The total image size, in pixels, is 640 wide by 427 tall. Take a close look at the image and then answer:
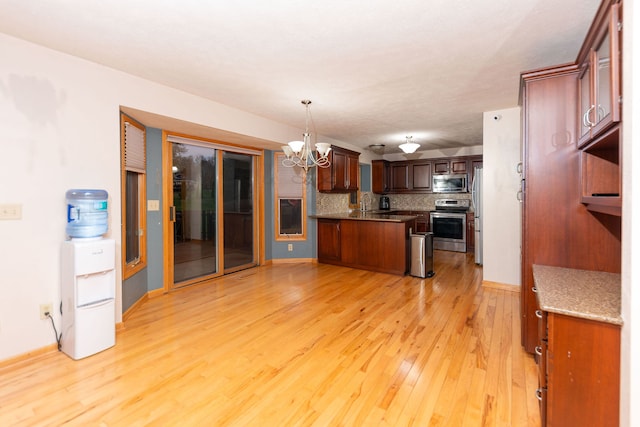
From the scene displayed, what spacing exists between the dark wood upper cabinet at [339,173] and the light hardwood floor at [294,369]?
2.61m

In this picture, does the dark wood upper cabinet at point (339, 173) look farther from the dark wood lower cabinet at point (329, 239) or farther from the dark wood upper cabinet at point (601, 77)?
the dark wood upper cabinet at point (601, 77)

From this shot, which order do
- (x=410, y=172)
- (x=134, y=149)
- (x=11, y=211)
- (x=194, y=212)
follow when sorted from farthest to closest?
1. (x=410, y=172)
2. (x=194, y=212)
3. (x=134, y=149)
4. (x=11, y=211)

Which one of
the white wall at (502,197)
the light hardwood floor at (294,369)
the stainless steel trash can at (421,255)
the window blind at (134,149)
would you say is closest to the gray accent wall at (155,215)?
the window blind at (134,149)

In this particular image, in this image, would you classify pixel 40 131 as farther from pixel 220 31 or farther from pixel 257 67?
pixel 257 67

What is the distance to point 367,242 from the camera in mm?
5125

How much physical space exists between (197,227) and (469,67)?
158 inches

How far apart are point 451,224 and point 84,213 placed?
6693mm

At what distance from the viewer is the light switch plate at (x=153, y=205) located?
12.3 ft

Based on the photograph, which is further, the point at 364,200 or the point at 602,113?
the point at 364,200

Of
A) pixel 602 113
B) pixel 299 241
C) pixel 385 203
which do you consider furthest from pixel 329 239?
pixel 602 113

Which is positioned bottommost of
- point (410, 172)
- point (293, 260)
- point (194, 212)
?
point (293, 260)

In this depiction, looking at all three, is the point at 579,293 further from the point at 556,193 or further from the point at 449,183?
the point at 449,183

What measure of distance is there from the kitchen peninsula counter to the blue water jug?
144 inches

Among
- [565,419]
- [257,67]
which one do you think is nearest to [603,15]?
[565,419]
